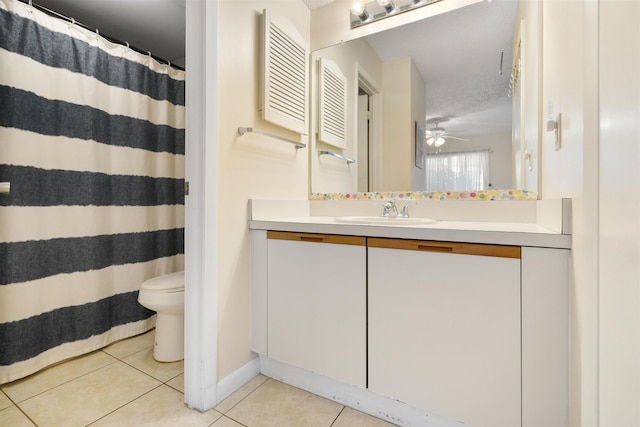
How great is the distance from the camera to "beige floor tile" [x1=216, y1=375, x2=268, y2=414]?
1.40 m

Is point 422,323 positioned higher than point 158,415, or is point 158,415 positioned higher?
point 422,323

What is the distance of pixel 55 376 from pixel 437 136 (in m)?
2.47

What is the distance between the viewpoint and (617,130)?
0.54m

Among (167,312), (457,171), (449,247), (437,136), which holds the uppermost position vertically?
(437,136)

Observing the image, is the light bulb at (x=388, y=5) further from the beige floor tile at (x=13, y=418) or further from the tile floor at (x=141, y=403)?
the beige floor tile at (x=13, y=418)

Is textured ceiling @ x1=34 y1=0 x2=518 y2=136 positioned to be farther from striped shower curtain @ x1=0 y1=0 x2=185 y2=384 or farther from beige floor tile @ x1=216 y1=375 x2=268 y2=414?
beige floor tile @ x1=216 y1=375 x2=268 y2=414

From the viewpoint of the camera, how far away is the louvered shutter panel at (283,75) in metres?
1.66

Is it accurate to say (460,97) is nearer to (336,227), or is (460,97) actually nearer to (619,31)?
(336,227)

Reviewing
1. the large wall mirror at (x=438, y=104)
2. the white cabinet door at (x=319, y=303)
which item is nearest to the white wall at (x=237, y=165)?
the white cabinet door at (x=319, y=303)

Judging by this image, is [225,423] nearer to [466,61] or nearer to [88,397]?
[88,397]

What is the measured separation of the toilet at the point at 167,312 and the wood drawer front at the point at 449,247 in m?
1.22

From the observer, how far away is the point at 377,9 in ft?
6.32

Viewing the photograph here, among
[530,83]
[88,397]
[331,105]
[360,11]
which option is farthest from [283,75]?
[88,397]

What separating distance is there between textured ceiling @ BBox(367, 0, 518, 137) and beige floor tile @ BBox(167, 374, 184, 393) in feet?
6.46
